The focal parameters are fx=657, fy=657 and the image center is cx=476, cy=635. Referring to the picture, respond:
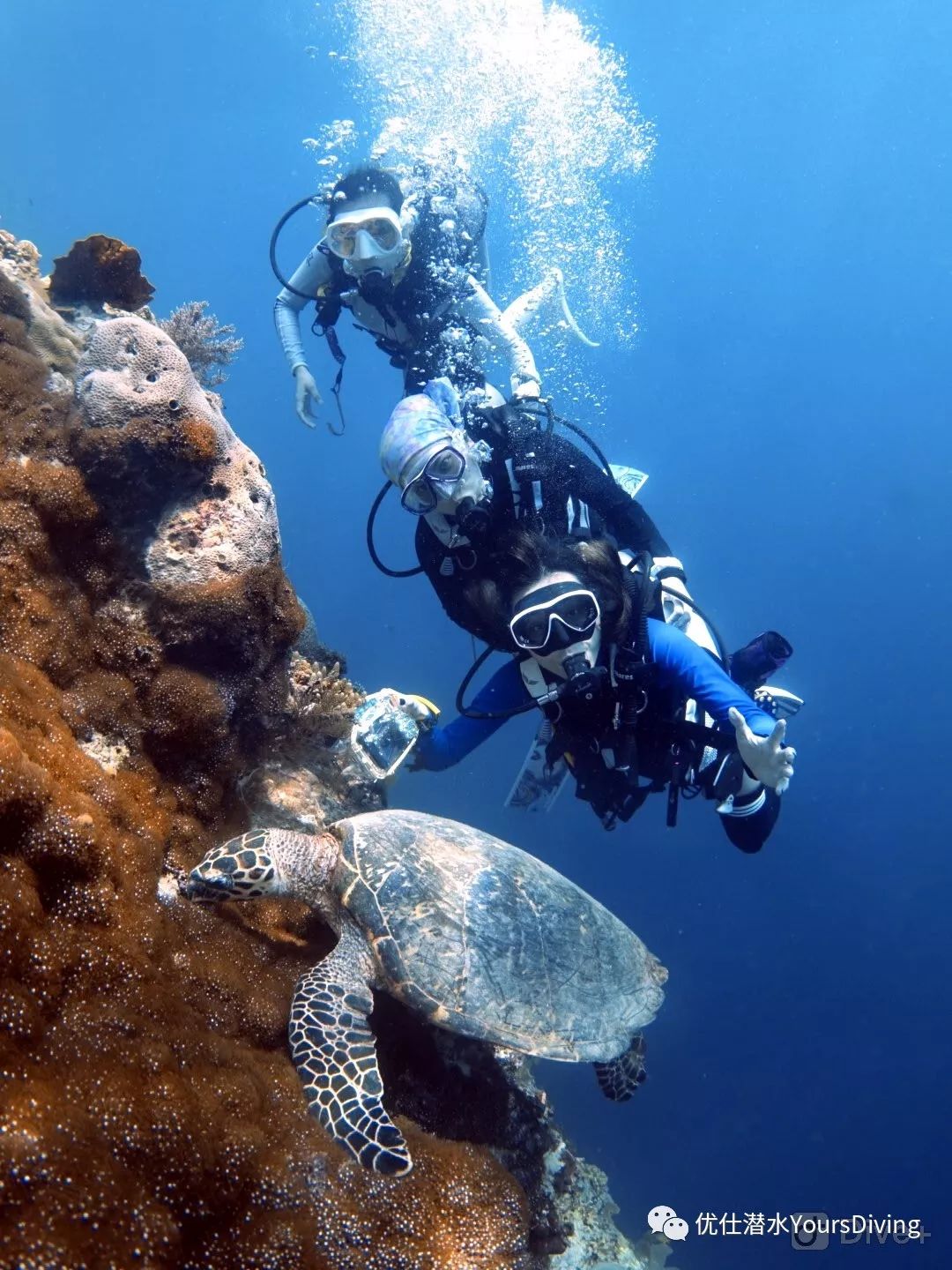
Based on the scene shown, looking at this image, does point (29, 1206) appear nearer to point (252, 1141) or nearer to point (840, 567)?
point (252, 1141)

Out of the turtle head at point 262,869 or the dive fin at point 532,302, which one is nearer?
the turtle head at point 262,869

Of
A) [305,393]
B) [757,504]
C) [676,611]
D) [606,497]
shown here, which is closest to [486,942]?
[676,611]

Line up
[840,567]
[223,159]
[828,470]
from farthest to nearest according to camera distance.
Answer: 1. [223,159]
2. [828,470]
3. [840,567]

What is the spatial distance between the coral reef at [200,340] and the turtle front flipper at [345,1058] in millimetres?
4769

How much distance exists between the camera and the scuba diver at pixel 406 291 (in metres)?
6.50

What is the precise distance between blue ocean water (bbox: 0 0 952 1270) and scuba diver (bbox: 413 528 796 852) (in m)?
15.0

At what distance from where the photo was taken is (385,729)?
4.57m

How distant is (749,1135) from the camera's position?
19766 millimetres

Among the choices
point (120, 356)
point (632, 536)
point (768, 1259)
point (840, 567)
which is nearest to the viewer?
point (120, 356)


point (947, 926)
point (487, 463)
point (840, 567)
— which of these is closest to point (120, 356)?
point (487, 463)

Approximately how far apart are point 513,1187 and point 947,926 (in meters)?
31.7

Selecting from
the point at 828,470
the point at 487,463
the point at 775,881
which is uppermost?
the point at 828,470

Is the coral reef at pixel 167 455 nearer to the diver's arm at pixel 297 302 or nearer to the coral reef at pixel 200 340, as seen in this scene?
the coral reef at pixel 200 340

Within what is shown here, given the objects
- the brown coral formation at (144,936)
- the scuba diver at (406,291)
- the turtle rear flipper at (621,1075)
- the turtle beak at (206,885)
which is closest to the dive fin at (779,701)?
the turtle rear flipper at (621,1075)
